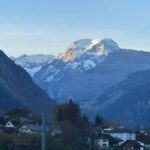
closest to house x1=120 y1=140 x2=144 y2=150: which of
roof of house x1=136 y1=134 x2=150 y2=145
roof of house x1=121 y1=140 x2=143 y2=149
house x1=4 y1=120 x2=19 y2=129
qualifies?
roof of house x1=121 y1=140 x2=143 y2=149

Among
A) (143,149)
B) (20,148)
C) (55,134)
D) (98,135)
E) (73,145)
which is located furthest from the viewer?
(98,135)

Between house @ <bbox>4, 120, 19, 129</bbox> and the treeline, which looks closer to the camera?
the treeline

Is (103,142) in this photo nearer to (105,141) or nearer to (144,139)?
(105,141)

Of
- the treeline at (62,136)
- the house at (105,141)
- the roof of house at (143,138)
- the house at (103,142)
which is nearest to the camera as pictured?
the treeline at (62,136)

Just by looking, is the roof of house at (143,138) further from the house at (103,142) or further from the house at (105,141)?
the house at (103,142)

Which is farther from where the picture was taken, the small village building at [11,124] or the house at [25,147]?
the small village building at [11,124]

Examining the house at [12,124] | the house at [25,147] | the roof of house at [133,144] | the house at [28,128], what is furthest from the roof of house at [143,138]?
the house at [25,147]

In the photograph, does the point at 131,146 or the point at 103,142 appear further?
the point at 131,146

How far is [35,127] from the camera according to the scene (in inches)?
6585

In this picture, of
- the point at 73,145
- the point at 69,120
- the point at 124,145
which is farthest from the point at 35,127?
the point at 73,145

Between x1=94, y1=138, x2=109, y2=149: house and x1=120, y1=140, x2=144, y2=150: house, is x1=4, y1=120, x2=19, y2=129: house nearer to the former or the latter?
x1=94, y1=138, x2=109, y2=149: house

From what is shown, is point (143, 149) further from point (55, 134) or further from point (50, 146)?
point (50, 146)

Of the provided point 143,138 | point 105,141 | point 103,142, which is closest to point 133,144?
point 105,141

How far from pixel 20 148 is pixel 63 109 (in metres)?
62.5
